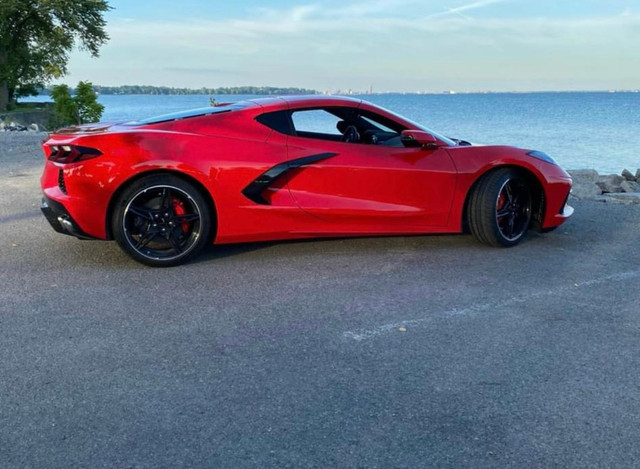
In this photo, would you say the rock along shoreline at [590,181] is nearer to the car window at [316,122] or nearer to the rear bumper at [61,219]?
the car window at [316,122]

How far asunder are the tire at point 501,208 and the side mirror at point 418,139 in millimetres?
585

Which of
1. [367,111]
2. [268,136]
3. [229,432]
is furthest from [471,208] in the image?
[229,432]

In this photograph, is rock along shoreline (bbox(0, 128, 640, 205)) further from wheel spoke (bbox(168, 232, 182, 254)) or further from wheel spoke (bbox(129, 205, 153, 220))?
wheel spoke (bbox(129, 205, 153, 220))

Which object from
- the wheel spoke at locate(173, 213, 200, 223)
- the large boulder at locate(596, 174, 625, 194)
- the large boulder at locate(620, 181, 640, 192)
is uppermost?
the wheel spoke at locate(173, 213, 200, 223)

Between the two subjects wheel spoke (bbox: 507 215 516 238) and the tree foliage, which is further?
the tree foliage

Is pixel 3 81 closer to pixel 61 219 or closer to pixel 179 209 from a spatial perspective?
pixel 61 219

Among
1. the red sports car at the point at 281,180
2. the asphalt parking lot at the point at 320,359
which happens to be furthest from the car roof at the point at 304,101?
the asphalt parking lot at the point at 320,359

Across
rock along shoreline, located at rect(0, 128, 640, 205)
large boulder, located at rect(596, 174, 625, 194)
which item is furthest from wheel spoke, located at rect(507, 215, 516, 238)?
large boulder, located at rect(596, 174, 625, 194)

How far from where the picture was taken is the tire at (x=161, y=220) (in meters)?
5.33

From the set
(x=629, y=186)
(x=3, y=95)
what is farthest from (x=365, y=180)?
(x=3, y=95)

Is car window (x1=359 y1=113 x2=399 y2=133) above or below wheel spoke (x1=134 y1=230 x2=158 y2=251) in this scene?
above

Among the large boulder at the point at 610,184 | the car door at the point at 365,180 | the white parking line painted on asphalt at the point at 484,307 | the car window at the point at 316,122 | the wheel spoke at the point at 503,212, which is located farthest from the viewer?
the large boulder at the point at 610,184

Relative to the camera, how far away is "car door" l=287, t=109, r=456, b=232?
570cm

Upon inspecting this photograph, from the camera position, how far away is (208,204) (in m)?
5.54
